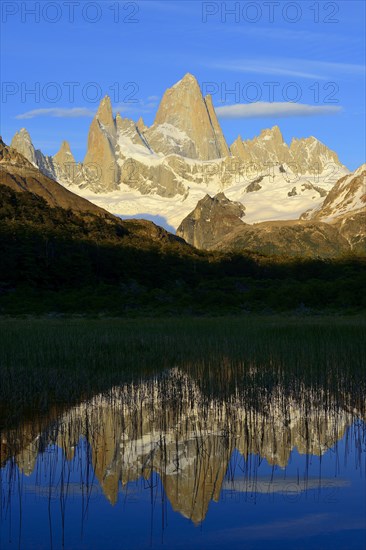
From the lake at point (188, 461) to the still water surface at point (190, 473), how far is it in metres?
0.03

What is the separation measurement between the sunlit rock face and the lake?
0.13 ft

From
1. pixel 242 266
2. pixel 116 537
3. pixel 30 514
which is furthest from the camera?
pixel 242 266

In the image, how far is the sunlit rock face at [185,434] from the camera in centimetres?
1323

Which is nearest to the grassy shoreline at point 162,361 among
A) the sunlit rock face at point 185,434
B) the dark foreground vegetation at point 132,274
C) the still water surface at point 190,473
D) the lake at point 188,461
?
the lake at point 188,461

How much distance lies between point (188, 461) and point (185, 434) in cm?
213

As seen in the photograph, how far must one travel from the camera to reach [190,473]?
523 inches

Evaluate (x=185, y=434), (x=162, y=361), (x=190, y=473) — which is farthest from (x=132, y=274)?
(x=190, y=473)

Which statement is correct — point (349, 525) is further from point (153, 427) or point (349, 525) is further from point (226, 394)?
point (226, 394)

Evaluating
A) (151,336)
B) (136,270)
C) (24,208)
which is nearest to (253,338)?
(151,336)

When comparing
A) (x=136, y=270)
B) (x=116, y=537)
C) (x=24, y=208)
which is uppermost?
(x=24, y=208)

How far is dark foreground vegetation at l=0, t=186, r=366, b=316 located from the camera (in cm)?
7788

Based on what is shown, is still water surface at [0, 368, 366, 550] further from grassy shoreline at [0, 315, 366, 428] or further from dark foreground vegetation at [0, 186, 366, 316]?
dark foreground vegetation at [0, 186, 366, 316]

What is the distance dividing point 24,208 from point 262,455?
11306 cm

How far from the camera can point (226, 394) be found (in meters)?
20.6
